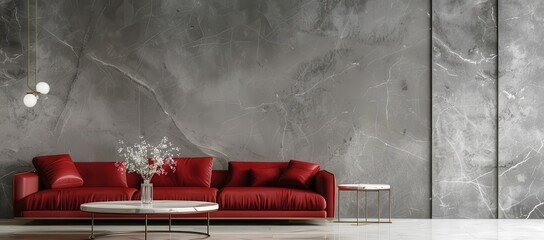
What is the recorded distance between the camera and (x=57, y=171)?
26.4 feet

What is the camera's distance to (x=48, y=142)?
871 centimetres

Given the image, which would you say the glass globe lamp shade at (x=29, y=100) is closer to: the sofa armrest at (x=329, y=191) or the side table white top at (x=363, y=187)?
the sofa armrest at (x=329, y=191)

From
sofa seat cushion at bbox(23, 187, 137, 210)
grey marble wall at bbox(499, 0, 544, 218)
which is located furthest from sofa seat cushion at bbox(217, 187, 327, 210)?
grey marble wall at bbox(499, 0, 544, 218)

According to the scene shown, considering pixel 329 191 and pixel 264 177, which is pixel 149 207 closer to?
pixel 329 191

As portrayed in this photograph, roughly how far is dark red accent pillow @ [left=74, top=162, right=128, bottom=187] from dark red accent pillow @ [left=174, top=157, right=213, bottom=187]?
0.59 meters

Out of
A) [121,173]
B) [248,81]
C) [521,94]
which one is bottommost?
[121,173]

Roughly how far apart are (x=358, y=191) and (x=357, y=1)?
2137mm

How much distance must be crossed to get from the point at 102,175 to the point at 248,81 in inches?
75.0

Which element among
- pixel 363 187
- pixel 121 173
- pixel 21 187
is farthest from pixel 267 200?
pixel 21 187

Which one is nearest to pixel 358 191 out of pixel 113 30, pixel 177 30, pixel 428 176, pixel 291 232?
pixel 428 176

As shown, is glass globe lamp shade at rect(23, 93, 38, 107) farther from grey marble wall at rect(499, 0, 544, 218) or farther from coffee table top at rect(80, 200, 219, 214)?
grey marble wall at rect(499, 0, 544, 218)

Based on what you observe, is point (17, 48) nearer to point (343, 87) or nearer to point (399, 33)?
point (343, 87)

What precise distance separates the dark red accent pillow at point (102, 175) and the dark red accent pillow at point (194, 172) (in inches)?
23.2

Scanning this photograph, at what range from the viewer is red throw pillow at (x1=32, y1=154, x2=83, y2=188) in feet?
26.2
